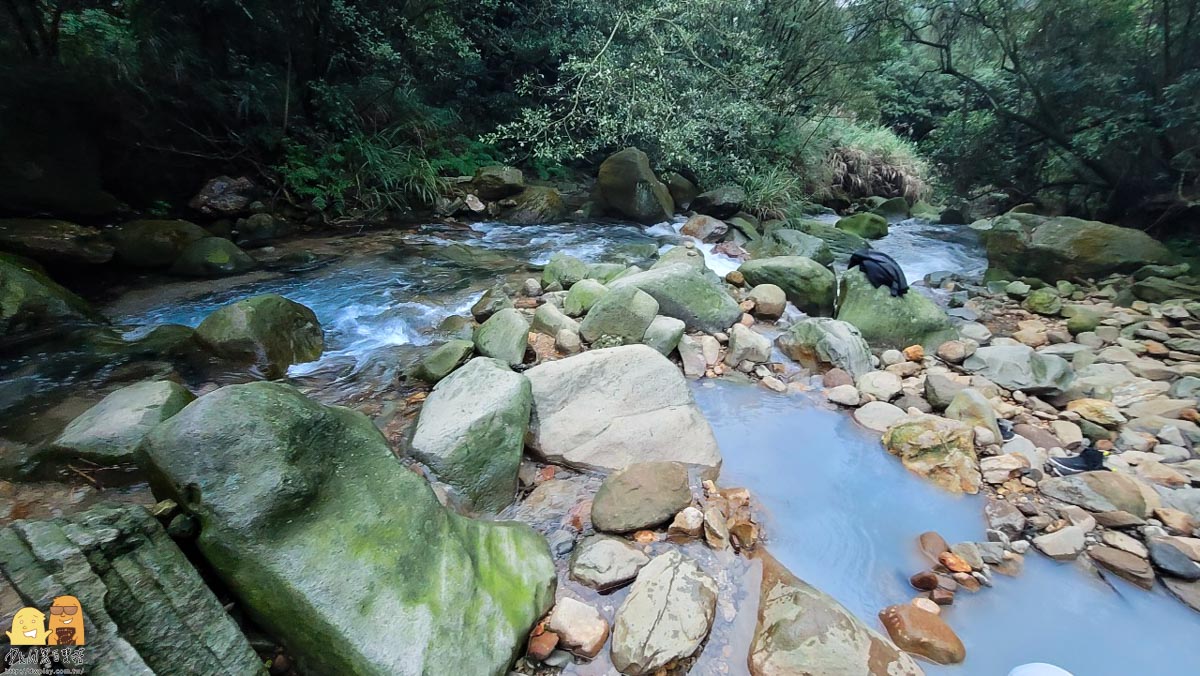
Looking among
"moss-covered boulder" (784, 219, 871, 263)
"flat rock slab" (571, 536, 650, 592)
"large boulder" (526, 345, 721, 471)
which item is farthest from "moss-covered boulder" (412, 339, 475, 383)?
"moss-covered boulder" (784, 219, 871, 263)

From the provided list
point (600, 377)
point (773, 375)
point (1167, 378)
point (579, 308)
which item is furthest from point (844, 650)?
point (1167, 378)

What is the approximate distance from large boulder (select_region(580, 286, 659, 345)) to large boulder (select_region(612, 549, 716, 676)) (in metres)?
2.07

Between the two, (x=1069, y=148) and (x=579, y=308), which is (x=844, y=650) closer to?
(x=579, y=308)

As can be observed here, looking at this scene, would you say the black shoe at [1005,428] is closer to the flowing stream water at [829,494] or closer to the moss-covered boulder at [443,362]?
the flowing stream water at [829,494]

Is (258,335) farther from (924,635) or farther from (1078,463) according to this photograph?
(1078,463)

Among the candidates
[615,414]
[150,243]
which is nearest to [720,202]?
[615,414]

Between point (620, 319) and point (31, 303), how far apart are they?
4.48m

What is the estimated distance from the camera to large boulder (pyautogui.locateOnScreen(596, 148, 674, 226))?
29.7 ft

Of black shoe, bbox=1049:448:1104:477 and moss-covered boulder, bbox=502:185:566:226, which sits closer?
black shoe, bbox=1049:448:1104:477

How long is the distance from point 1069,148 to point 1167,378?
544cm

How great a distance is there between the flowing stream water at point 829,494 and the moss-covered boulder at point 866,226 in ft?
22.6

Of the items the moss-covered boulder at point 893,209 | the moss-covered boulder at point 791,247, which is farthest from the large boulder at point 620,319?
the moss-covered boulder at point 893,209

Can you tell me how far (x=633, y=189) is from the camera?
905 cm

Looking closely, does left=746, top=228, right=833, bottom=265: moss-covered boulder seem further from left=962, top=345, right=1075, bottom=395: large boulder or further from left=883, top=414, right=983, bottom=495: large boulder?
left=883, top=414, right=983, bottom=495: large boulder
